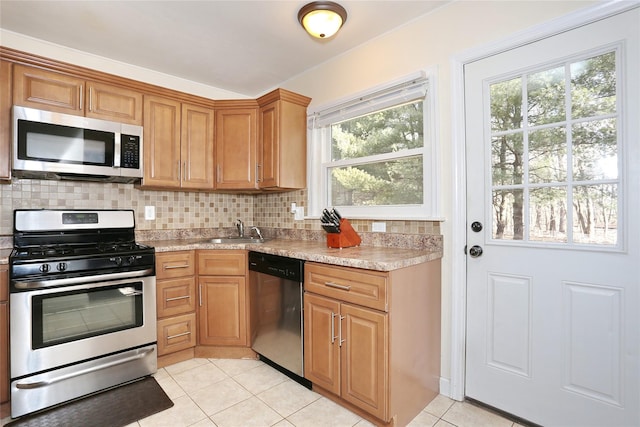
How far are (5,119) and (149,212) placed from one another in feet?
3.67

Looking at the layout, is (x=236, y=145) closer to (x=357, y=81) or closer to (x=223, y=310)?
(x=357, y=81)

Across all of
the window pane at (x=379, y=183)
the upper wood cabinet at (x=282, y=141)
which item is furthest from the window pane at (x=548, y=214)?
the upper wood cabinet at (x=282, y=141)

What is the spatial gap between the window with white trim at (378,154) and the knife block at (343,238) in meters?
0.21

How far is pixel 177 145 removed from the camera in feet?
8.94

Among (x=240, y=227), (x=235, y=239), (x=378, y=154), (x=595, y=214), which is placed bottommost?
(x=235, y=239)

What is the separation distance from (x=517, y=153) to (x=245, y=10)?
6.09 ft

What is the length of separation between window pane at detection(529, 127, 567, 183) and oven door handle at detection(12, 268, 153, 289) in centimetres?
249

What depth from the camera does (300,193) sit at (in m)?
3.01

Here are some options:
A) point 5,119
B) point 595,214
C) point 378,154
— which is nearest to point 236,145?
point 378,154

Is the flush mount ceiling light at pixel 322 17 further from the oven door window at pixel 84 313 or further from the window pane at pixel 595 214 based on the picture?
the oven door window at pixel 84 313

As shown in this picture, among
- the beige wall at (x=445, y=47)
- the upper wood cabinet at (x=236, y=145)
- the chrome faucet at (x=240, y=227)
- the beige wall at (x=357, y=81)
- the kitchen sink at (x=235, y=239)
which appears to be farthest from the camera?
the chrome faucet at (x=240, y=227)

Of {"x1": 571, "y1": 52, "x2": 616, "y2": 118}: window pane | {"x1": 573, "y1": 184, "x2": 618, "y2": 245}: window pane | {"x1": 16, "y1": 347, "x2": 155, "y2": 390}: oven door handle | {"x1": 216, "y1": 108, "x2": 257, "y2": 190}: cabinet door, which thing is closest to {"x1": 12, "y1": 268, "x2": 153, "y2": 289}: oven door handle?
{"x1": 16, "y1": 347, "x2": 155, "y2": 390}: oven door handle

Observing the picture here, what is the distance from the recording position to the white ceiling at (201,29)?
1971mm

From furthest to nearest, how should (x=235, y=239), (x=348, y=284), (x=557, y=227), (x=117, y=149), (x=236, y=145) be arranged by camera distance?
(x=235, y=239) < (x=236, y=145) < (x=117, y=149) < (x=348, y=284) < (x=557, y=227)
